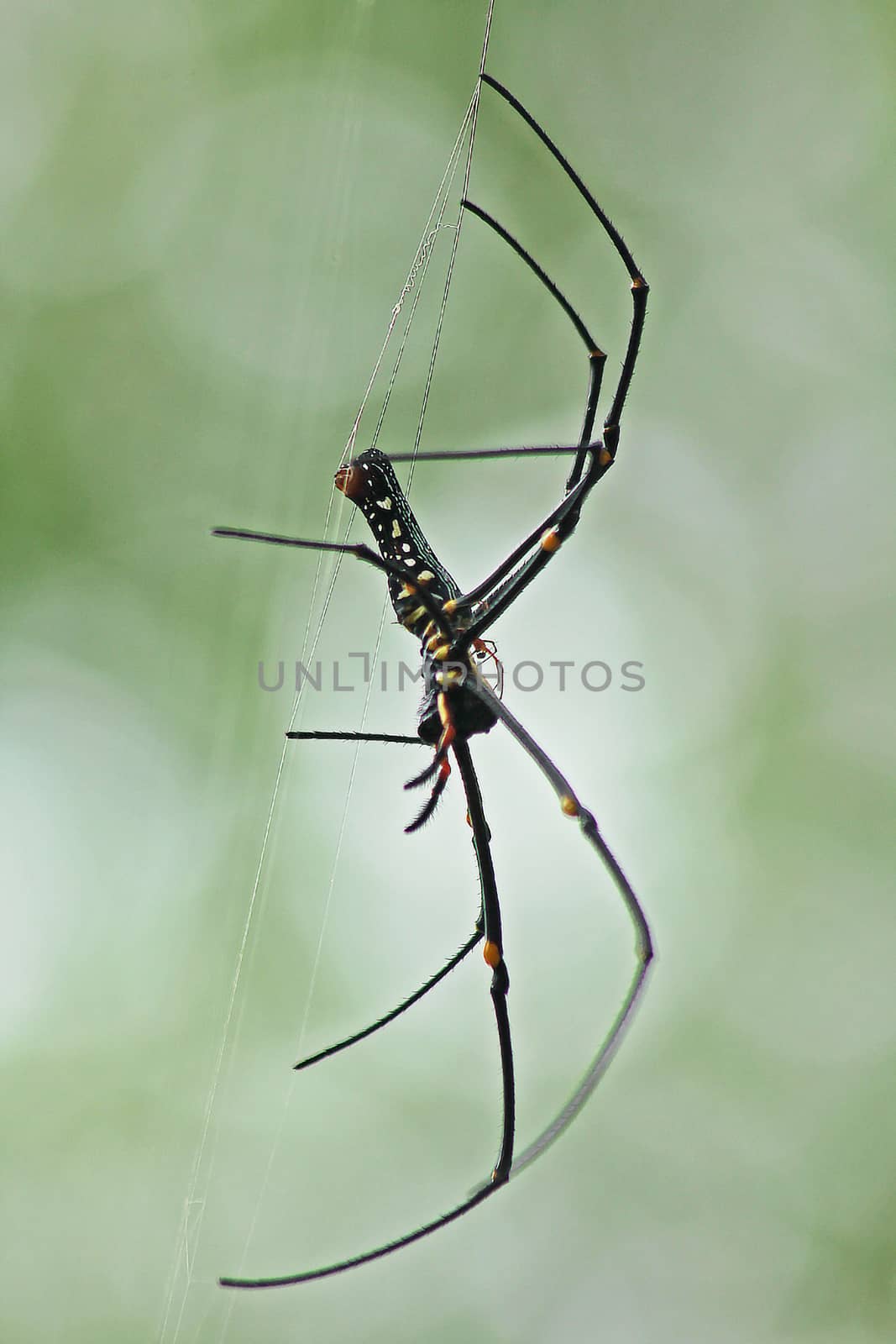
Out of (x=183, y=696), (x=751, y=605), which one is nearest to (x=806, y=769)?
(x=751, y=605)

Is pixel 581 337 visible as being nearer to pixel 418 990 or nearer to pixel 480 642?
pixel 480 642

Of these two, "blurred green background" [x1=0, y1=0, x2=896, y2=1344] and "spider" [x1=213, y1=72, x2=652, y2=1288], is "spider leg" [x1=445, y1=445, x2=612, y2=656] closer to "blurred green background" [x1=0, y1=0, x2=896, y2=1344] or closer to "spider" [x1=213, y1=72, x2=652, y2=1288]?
"spider" [x1=213, y1=72, x2=652, y2=1288]

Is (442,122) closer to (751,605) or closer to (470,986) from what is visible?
(751,605)

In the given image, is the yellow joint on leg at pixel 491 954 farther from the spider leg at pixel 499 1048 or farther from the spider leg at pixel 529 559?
the spider leg at pixel 529 559

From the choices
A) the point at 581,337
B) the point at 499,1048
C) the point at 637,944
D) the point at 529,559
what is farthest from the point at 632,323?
the point at 499,1048

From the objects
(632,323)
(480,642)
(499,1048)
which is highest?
(632,323)

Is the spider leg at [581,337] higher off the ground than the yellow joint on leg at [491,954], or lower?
higher

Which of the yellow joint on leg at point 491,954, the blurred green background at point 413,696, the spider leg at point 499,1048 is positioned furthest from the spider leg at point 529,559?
the blurred green background at point 413,696
